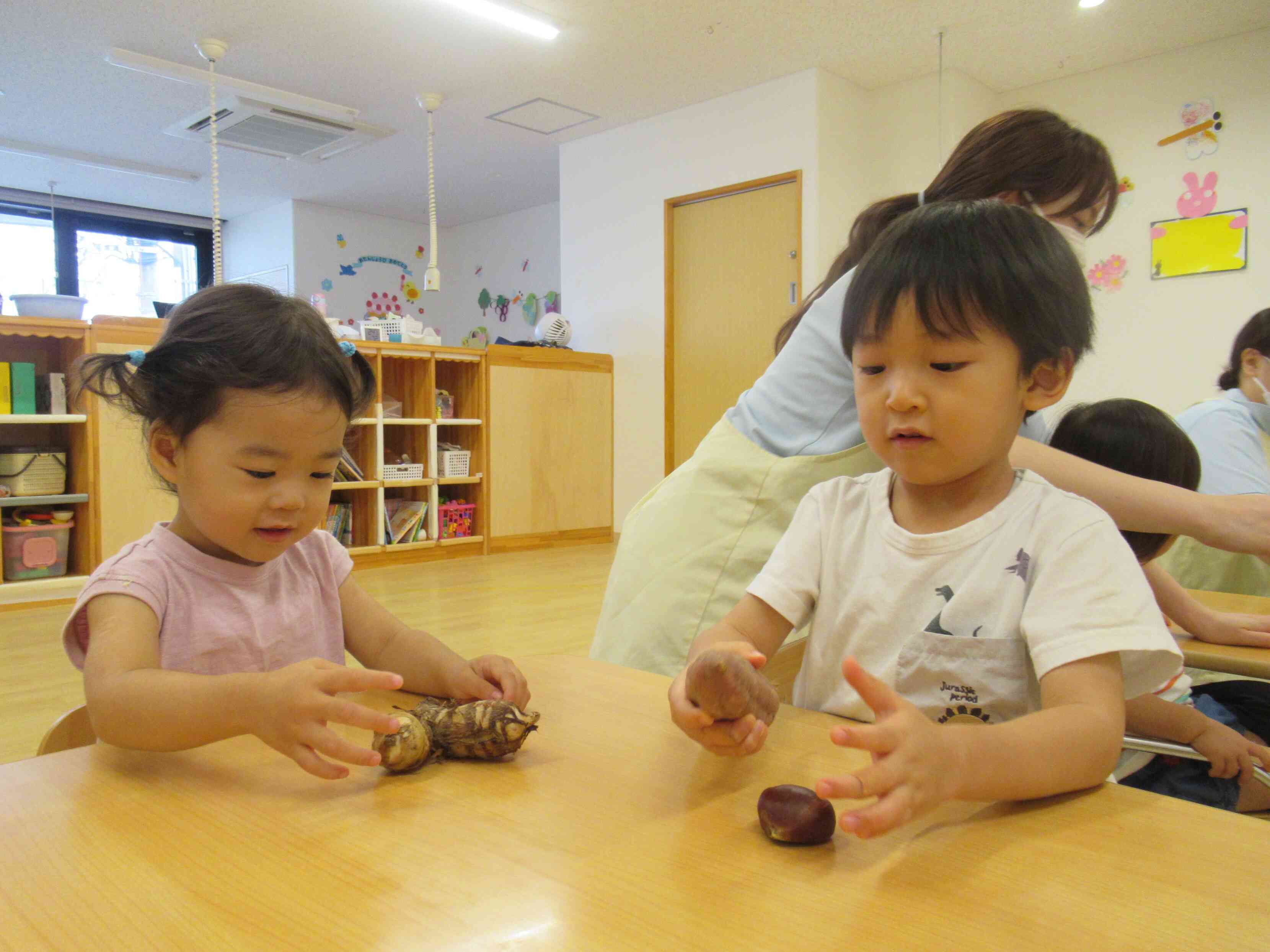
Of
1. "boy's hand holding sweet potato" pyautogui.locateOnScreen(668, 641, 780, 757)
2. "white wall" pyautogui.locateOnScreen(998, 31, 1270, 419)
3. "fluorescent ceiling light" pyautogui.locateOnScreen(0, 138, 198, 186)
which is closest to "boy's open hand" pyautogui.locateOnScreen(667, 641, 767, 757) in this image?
"boy's hand holding sweet potato" pyautogui.locateOnScreen(668, 641, 780, 757)

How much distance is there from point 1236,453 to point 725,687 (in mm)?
1879

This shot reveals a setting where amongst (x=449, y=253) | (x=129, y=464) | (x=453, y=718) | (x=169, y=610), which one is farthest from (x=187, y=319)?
(x=449, y=253)

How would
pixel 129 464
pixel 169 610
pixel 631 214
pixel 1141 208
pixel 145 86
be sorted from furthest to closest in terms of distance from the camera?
pixel 631 214
pixel 145 86
pixel 1141 208
pixel 129 464
pixel 169 610

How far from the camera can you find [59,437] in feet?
13.2

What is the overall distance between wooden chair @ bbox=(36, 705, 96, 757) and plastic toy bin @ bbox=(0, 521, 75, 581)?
363cm

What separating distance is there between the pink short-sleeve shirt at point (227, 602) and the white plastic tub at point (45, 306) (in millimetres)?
3569

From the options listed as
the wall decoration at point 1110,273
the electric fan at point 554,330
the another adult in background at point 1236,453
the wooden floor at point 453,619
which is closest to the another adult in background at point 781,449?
the another adult in background at point 1236,453

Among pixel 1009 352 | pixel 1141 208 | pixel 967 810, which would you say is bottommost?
pixel 967 810

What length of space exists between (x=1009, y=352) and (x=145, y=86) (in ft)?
19.9

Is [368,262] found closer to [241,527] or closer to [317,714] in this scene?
[241,527]

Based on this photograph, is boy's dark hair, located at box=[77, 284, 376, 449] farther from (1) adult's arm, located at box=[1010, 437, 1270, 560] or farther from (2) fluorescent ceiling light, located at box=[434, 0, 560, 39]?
(2) fluorescent ceiling light, located at box=[434, 0, 560, 39]

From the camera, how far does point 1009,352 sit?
72cm

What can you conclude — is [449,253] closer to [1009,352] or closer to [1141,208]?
[1141,208]

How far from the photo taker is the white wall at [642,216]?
204 inches
